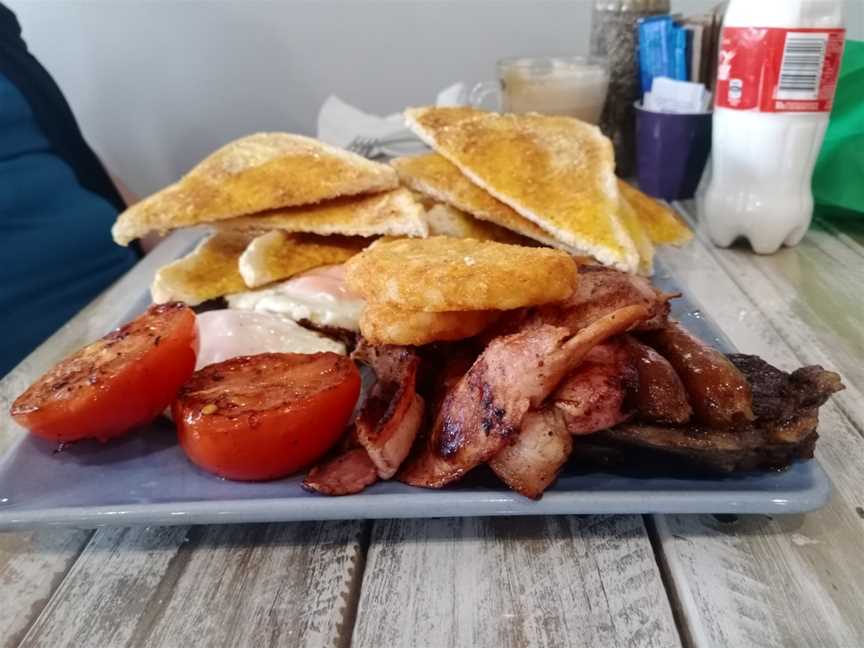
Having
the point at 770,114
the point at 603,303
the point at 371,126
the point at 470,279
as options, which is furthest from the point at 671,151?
the point at 470,279

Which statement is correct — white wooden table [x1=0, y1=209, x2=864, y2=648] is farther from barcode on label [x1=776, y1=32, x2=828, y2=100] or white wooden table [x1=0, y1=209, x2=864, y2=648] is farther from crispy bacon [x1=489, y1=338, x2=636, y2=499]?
barcode on label [x1=776, y1=32, x2=828, y2=100]

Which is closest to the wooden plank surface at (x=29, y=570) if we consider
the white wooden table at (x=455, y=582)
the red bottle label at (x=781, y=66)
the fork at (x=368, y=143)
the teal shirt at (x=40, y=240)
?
the white wooden table at (x=455, y=582)

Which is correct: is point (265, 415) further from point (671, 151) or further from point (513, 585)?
point (671, 151)

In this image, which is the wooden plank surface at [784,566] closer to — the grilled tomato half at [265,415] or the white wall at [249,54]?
the grilled tomato half at [265,415]

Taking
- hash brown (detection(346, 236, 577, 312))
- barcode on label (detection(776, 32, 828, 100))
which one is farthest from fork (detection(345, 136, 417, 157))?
hash brown (detection(346, 236, 577, 312))

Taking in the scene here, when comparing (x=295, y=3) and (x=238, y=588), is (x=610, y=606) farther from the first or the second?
(x=295, y=3)

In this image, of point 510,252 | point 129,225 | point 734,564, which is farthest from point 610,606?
point 129,225
